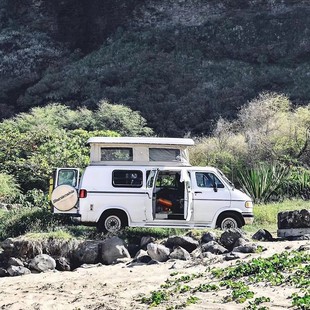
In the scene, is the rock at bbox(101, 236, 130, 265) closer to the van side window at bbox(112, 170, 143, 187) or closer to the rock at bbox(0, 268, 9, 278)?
the van side window at bbox(112, 170, 143, 187)

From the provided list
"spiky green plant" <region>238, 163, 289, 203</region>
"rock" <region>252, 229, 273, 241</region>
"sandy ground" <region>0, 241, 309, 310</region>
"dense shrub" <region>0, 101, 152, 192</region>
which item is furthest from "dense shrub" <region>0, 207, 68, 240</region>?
"spiky green plant" <region>238, 163, 289, 203</region>

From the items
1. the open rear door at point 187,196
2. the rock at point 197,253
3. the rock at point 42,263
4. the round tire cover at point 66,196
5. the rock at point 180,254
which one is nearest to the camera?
the rock at point 197,253

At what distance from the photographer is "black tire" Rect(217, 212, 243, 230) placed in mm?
17875

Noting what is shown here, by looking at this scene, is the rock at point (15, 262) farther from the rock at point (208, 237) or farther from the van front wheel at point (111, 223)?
the rock at point (208, 237)

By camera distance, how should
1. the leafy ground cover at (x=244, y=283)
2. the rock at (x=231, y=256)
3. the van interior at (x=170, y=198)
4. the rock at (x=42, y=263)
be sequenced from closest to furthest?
the leafy ground cover at (x=244, y=283)
the rock at (x=231, y=256)
the rock at (x=42, y=263)
the van interior at (x=170, y=198)

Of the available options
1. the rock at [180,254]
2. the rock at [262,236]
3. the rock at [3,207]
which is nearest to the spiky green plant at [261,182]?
the rock at [262,236]

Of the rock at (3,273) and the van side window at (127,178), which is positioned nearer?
the rock at (3,273)

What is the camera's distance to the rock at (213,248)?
1535cm

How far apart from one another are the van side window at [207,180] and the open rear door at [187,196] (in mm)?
356

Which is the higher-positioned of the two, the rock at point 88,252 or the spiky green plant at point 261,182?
the spiky green plant at point 261,182

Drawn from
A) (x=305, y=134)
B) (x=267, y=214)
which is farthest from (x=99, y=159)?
(x=305, y=134)

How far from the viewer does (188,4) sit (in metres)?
55.7

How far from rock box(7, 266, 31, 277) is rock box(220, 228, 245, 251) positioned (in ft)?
13.7

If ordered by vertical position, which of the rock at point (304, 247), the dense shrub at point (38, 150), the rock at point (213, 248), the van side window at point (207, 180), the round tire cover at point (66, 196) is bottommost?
the rock at point (213, 248)
